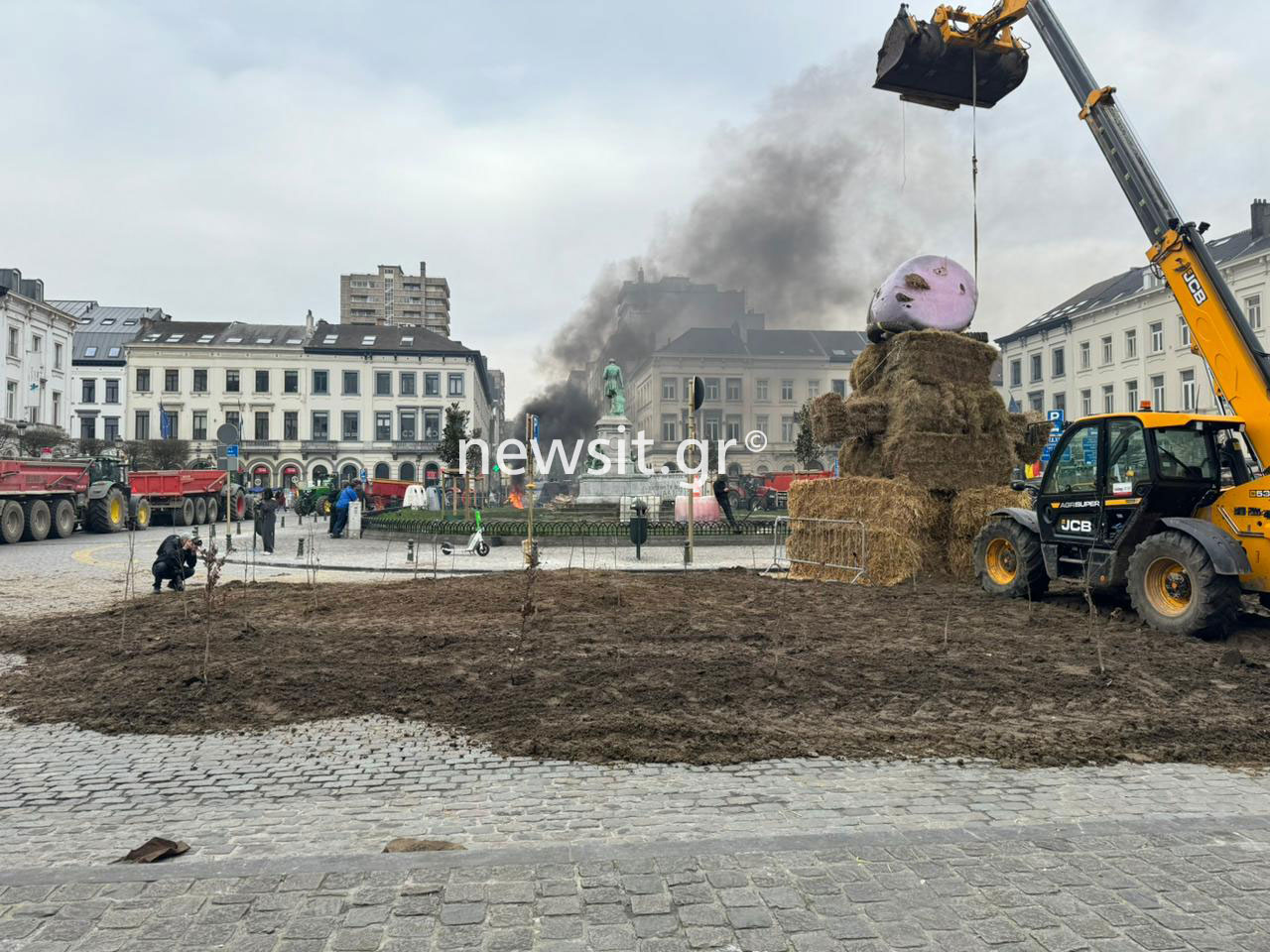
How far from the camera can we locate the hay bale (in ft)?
47.2

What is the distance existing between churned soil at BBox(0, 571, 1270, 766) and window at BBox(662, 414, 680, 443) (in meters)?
65.1

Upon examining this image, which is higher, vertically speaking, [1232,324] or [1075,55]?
[1075,55]

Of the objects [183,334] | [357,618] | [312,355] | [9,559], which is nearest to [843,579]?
[357,618]

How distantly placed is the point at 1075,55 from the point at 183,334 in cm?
7789

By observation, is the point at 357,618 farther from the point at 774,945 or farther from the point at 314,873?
the point at 774,945

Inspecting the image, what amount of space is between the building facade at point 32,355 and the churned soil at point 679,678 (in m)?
49.1

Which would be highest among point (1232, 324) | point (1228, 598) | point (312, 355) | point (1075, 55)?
point (312, 355)

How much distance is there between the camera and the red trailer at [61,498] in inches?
885

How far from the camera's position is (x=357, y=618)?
366 inches

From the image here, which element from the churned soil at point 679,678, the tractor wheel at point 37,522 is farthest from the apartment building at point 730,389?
the churned soil at point 679,678

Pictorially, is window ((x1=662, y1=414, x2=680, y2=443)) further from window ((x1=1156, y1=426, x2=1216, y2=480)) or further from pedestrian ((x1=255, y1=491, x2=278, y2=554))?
window ((x1=1156, y1=426, x2=1216, y2=480))

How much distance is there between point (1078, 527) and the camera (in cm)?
974

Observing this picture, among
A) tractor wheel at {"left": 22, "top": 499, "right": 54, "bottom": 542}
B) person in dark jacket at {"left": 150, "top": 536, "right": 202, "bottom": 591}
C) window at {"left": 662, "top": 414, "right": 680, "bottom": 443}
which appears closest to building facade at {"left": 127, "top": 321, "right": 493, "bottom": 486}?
window at {"left": 662, "top": 414, "right": 680, "bottom": 443}

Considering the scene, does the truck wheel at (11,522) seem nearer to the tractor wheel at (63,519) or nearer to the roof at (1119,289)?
the tractor wheel at (63,519)
